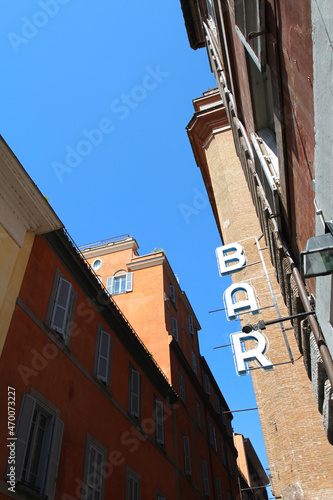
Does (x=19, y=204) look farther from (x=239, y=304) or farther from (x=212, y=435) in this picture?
(x=212, y=435)

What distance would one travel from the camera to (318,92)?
311 centimetres

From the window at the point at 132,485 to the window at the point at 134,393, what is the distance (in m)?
1.63

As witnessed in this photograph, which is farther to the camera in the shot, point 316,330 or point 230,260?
point 230,260

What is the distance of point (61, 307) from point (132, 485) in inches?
211

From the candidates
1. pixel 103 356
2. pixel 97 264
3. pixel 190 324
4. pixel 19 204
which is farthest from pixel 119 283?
pixel 19 204

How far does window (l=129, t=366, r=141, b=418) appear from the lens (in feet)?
40.4

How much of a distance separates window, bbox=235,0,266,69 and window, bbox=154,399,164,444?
12.2 metres

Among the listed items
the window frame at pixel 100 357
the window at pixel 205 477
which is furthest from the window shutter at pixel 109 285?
the window at pixel 205 477

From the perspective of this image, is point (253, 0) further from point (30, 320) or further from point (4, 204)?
point (30, 320)

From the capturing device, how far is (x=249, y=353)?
10086mm

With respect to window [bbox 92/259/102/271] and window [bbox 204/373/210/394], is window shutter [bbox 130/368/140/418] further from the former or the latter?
window [bbox 204/373/210/394]

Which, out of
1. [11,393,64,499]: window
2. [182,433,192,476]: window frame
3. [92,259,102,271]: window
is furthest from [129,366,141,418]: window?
[92,259,102,271]: window

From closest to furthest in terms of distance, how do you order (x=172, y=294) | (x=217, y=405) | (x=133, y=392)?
1. (x=133, y=392)
2. (x=172, y=294)
3. (x=217, y=405)

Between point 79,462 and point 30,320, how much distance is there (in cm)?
327
